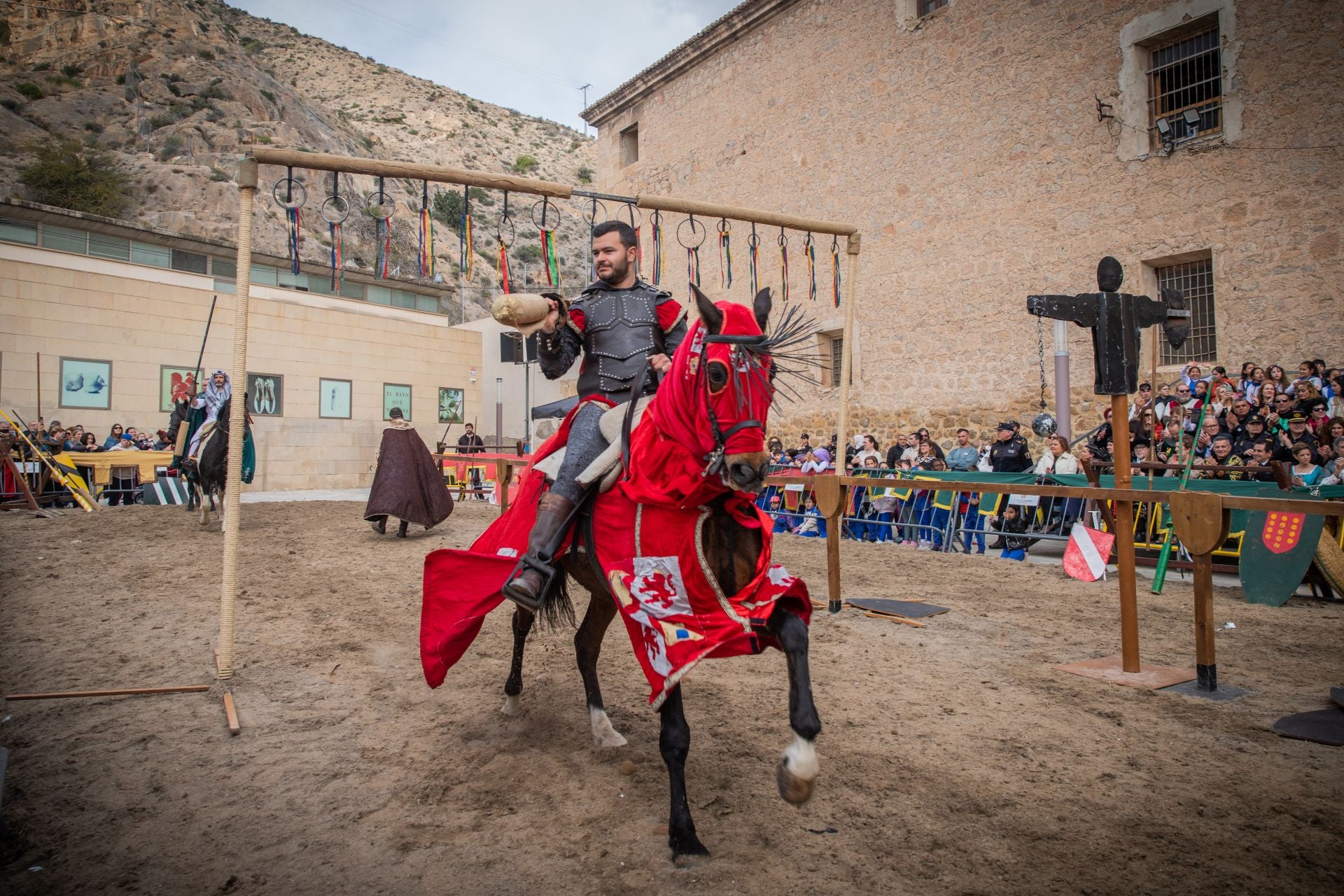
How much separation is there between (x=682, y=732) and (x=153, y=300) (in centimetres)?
2239

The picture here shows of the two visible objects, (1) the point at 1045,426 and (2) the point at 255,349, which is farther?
(2) the point at 255,349

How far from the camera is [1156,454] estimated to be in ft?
30.9

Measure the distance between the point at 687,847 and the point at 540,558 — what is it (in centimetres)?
124

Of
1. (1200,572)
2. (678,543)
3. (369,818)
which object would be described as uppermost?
(678,543)

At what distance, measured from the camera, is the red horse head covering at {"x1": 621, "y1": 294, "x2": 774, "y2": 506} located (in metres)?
2.38

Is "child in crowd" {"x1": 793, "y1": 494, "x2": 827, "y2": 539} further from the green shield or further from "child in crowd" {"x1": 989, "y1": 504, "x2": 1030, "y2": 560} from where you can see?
the green shield

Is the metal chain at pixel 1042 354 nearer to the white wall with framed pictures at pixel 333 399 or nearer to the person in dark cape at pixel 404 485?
the person in dark cape at pixel 404 485

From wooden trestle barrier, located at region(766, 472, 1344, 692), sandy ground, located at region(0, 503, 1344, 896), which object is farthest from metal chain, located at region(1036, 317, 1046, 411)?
wooden trestle barrier, located at region(766, 472, 1344, 692)

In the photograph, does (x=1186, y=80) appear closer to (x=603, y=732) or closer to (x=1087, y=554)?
(x=1087, y=554)

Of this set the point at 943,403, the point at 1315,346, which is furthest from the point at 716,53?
the point at 1315,346

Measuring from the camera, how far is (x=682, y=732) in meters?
2.67

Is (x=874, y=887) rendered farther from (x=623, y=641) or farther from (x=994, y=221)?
(x=994, y=221)

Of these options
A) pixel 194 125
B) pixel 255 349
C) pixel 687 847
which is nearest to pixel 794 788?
pixel 687 847

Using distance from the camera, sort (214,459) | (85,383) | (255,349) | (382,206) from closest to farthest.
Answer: (382,206)
(214,459)
(85,383)
(255,349)
